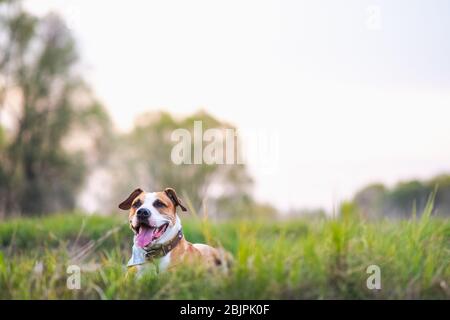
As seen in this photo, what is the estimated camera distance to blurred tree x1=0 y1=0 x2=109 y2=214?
1759cm

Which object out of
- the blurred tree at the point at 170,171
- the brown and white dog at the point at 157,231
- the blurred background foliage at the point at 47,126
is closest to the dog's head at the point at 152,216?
the brown and white dog at the point at 157,231

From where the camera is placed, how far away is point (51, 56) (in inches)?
724

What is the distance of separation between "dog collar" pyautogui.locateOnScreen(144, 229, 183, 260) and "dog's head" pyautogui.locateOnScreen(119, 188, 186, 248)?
0.29ft

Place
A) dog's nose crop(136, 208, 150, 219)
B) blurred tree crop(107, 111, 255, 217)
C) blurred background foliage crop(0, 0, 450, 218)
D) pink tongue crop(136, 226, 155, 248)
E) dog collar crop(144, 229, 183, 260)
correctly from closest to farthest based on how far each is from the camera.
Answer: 1. dog's nose crop(136, 208, 150, 219)
2. pink tongue crop(136, 226, 155, 248)
3. dog collar crop(144, 229, 183, 260)
4. blurred tree crop(107, 111, 255, 217)
5. blurred background foliage crop(0, 0, 450, 218)

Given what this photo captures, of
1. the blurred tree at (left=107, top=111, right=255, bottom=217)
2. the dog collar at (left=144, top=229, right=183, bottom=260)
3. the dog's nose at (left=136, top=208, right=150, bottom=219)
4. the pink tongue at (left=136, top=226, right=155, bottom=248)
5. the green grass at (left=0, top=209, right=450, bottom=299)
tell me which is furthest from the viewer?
the blurred tree at (left=107, top=111, right=255, bottom=217)

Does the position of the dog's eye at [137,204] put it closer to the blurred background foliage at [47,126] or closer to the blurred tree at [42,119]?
the blurred background foliage at [47,126]

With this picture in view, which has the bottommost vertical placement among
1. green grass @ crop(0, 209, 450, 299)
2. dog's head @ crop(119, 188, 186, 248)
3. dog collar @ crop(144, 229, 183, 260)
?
green grass @ crop(0, 209, 450, 299)

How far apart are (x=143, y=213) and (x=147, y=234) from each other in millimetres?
229

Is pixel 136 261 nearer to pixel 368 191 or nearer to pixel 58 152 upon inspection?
pixel 368 191

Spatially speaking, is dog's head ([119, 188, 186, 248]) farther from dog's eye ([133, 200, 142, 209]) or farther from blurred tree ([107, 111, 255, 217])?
blurred tree ([107, 111, 255, 217])

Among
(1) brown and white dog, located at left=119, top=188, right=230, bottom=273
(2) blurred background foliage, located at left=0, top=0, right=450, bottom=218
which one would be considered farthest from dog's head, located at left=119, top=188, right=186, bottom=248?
(2) blurred background foliage, located at left=0, top=0, right=450, bottom=218

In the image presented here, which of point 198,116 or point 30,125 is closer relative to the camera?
point 198,116
